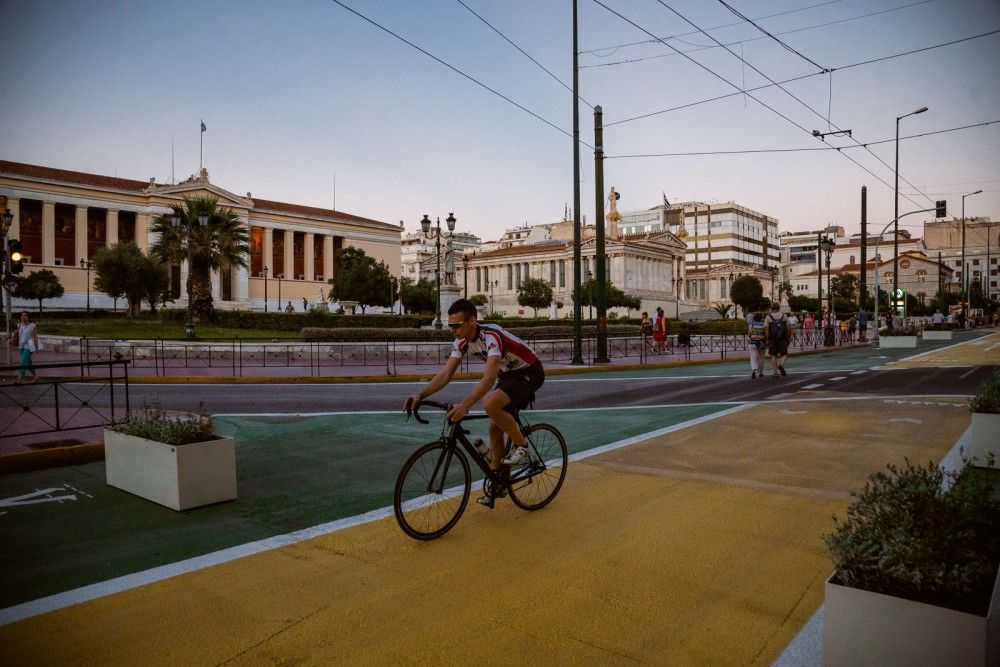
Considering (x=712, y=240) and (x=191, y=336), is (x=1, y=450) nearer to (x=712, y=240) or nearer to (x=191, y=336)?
(x=191, y=336)

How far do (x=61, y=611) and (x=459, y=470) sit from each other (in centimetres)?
250

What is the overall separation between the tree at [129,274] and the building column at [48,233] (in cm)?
2186

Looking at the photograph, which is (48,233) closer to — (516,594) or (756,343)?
(756,343)

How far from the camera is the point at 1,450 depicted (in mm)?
7559

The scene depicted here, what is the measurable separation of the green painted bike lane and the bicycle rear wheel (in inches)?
26.6

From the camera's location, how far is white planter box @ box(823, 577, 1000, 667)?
95.0 inches

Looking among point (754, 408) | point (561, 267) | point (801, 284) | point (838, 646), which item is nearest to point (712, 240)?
point (801, 284)

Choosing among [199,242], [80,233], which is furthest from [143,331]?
[80,233]

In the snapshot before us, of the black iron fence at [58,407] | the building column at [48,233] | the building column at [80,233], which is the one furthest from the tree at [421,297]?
the black iron fence at [58,407]

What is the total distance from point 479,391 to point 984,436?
18.6 ft

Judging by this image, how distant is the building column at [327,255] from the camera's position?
87438 mm

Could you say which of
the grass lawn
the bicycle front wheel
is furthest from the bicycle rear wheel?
the grass lawn

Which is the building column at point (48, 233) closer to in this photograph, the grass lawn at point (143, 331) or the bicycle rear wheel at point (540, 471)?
the grass lawn at point (143, 331)

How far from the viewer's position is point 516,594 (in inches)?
154
